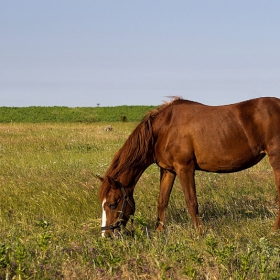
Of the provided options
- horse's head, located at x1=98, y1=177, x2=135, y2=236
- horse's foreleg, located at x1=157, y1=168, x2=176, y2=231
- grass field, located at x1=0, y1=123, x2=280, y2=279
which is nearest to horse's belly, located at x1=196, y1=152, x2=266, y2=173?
horse's foreleg, located at x1=157, y1=168, x2=176, y2=231

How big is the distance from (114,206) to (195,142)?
1.42 metres

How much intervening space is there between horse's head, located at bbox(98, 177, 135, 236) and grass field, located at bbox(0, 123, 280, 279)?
0.17 metres

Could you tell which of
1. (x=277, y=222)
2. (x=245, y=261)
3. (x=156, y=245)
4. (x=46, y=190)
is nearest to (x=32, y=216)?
(x=46, y=190)

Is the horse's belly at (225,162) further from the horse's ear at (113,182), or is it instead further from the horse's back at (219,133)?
the horse's ear at (113,182)

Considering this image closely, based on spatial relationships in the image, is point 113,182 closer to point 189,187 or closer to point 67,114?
point 189,187

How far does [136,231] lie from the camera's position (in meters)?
5.41

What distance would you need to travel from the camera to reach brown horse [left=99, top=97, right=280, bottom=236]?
6.61m

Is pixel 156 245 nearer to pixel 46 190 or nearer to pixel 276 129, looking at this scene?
pixel 276 129

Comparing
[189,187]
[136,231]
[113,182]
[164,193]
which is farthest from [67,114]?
[136,231]

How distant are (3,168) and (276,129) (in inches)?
250

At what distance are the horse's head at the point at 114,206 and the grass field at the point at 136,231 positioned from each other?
17 cm

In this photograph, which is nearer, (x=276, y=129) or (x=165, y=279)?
(x=165, y=279)

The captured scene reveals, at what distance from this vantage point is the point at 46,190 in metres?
8.43

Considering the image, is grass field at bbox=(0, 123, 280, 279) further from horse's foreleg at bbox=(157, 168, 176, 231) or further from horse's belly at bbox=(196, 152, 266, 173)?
horse's belly at bbox=(196, 152, 266, 173)
